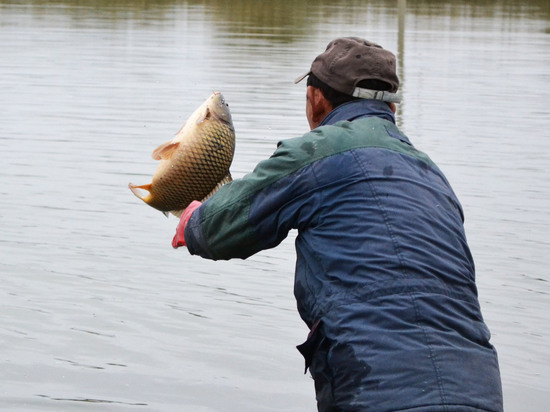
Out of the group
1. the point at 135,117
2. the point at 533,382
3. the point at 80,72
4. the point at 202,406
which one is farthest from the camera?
the point at 80,72

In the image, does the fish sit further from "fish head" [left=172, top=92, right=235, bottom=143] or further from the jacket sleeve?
the jacket sleeve

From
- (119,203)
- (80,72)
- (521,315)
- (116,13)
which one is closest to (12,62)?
(80,72)

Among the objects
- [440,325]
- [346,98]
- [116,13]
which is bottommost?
[116,13]

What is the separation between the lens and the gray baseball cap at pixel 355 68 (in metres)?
3.69

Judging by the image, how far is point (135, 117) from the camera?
16.1 m

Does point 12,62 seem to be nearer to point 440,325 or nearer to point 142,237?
point 142,237

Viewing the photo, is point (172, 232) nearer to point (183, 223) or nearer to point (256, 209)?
point (183, 223)

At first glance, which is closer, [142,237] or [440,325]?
[440,325]

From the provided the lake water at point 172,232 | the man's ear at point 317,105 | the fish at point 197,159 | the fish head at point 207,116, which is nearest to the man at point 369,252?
the man's ear at point 317,105

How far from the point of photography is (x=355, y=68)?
3691 millimetres

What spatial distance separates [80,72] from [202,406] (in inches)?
660

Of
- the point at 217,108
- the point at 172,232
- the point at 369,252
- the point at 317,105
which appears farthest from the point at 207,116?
the point at 172,232

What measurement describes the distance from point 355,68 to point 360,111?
0.45ft

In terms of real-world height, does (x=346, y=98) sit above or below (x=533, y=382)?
above
